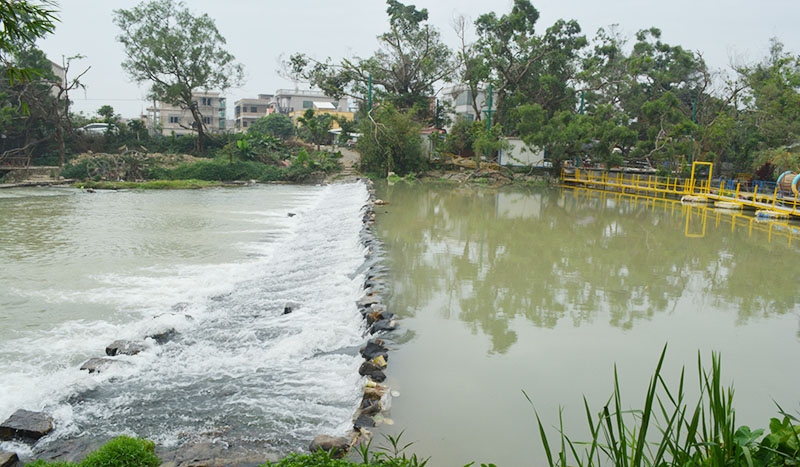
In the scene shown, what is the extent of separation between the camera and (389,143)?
81.0ft

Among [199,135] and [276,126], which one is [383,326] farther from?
[276,126]

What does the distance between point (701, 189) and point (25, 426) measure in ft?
68.5

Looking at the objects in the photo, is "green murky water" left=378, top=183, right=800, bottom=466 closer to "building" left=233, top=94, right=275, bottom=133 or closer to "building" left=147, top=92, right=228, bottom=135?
"building" left=147, top=92, right=228, bottom=135

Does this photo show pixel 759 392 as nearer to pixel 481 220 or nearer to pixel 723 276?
pixel 723 276

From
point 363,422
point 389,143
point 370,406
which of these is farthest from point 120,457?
point 389,143

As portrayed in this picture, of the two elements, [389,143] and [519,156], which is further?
[519,156]

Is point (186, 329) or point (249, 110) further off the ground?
point (249, 110)

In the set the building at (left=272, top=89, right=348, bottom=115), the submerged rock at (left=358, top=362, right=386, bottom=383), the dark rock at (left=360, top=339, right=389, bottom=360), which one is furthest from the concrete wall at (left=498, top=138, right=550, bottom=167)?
the building at (left=272, top=89, right=348, bottom=115)

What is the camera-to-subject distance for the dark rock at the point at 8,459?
274 centimetres

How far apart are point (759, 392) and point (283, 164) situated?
82.0ft

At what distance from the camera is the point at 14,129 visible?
2345 cm

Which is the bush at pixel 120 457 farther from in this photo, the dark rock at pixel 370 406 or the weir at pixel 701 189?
the weir at pixel 701 189

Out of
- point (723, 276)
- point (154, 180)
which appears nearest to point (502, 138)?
point (154, 180)

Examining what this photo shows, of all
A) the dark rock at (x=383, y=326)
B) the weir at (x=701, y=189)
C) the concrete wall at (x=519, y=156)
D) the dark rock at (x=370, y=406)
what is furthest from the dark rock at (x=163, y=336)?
the concrete wall at (x=519, y=156)
